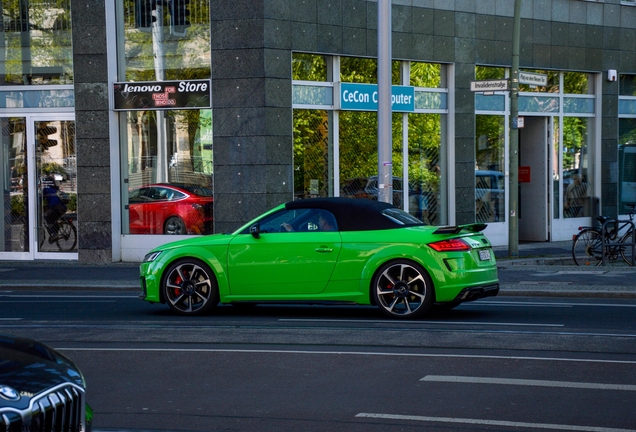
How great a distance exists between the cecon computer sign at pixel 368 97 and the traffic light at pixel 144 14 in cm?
419

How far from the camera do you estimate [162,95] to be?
67.0 ft

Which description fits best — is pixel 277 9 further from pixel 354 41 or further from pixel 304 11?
pixel 354 41

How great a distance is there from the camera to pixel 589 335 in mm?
10281

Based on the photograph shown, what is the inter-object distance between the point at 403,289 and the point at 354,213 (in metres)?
1.12

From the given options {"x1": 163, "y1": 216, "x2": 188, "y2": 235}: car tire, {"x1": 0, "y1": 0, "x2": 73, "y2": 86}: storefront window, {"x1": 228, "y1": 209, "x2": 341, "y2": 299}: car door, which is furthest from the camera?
{"x1": 0, "y1": 0, "x2": 73, "y2": 86}: storefront window

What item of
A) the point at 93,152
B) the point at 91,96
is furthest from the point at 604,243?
the point at 91,96

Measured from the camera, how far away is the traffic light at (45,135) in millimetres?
21406

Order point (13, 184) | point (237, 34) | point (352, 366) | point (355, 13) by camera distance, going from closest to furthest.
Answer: point (352, 366) → point (237, 34) → point (355, 13) → point (13, 184)

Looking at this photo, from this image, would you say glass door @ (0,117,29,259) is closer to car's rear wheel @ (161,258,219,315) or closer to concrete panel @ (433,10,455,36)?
concrete panel @ (433,10,455,36)

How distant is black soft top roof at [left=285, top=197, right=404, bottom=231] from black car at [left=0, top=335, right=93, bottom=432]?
23.7 ft

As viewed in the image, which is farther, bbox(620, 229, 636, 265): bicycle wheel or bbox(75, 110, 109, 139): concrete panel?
bbox(75, 110, 109, 139): concrete panel

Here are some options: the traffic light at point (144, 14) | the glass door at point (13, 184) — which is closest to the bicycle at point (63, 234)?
the glass door at point (13, 184)

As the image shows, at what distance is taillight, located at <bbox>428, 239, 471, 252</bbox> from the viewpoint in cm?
1152

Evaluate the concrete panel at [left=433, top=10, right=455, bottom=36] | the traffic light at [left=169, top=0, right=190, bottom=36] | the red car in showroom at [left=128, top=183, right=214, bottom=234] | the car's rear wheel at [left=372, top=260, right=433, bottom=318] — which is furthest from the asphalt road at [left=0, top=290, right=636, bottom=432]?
the concrete panel at [left=433, top=10, right=455, bottom=36]
